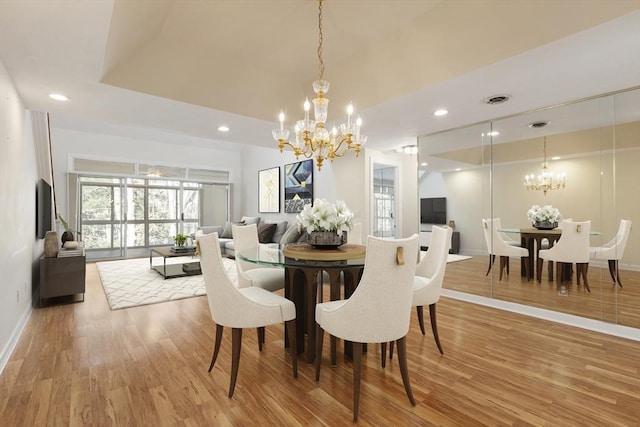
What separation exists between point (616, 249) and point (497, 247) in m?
1.11

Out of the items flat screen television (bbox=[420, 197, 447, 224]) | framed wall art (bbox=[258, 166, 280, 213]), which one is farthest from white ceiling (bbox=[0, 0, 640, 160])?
framed wall art (bbox=[258, 166, 280, 213])

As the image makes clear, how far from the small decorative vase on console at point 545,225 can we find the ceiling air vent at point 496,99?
1450 mm

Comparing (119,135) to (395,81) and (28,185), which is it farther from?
(395,81)

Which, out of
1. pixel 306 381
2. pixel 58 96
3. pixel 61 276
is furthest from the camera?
pixel 61 276

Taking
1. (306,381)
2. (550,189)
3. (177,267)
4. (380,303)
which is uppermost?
(550,189)

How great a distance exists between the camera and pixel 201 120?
3.83m

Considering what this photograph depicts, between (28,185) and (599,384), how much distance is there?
5664 millimetres

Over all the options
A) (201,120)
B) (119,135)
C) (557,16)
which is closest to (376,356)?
(557,16)

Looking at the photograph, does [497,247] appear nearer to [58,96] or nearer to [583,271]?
[583,271]

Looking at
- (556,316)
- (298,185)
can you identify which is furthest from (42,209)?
(556,316)

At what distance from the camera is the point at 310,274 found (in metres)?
2.13

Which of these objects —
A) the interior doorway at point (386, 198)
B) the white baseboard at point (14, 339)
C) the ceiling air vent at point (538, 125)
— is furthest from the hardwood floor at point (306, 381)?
the interior doorway at point (386, 198)

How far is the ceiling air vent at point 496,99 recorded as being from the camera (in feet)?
9.94

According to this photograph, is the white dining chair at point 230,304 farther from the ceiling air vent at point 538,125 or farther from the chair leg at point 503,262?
the ceiling air vent at point 538,125
